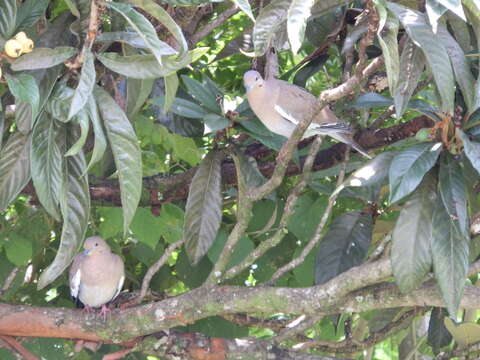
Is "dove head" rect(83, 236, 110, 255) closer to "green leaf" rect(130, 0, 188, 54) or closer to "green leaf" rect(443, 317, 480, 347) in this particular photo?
"green leaf" rect(443, 317, 480, 347)

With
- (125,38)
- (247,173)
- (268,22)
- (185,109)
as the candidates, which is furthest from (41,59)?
(247,173)

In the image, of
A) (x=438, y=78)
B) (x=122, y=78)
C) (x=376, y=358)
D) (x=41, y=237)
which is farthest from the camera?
(x=376, y=358)

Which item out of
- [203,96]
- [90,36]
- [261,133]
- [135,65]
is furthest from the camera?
[261,133]

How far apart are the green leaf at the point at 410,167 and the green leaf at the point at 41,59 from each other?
3.63 ft

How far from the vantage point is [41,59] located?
7.77ft

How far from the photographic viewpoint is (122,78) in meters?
3.44

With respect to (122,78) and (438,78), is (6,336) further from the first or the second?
(438,78)

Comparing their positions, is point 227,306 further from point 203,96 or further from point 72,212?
point 203,96

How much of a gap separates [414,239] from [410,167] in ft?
0.84

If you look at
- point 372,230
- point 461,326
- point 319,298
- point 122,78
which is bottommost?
point 461,326

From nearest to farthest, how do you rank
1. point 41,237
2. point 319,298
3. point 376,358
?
point 319,298 → point 41,237 → point 376,358

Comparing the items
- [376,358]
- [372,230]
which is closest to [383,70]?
[372,230]

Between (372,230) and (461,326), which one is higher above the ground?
(372,230)

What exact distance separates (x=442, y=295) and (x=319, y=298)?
42cm
